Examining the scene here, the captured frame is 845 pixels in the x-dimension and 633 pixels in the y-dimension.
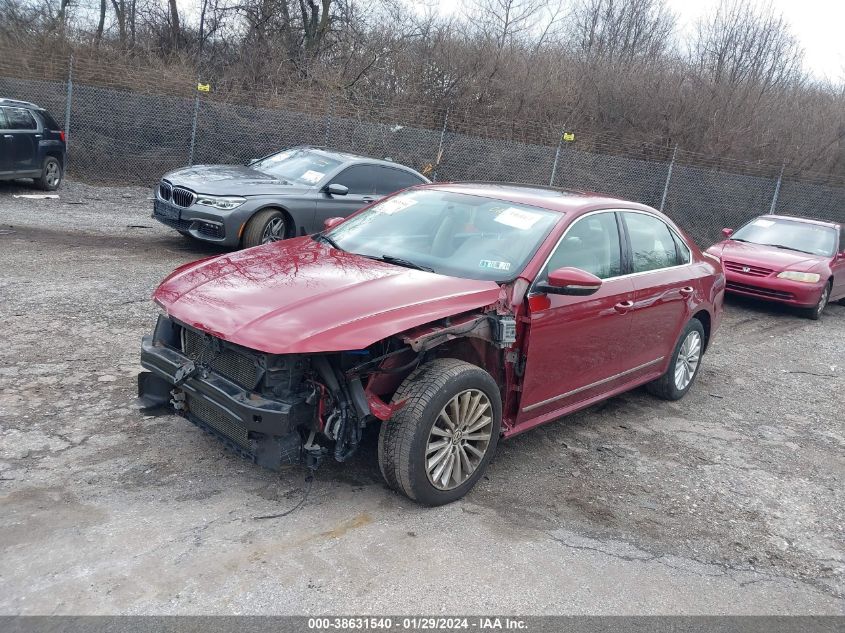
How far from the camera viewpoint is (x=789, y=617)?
→ 3.49 metres

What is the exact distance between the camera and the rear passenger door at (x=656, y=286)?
18.0ft

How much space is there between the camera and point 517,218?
503cm

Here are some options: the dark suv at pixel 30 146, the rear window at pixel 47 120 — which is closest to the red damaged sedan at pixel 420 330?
the dark suv at pixel 30 146

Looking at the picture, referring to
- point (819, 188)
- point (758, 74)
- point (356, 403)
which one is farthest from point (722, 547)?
point (758, 74)

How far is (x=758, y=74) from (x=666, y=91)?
5.80 meters

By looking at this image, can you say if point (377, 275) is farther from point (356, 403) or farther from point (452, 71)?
point (452, 71)

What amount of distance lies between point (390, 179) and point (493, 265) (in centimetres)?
651

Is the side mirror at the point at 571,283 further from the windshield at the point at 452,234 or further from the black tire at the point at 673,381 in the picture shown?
the black tire at the point at 673,381

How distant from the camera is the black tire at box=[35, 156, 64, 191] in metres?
13.9

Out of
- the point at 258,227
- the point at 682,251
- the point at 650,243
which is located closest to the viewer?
the point at 650,243

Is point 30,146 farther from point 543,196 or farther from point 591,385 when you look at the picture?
point 591,385

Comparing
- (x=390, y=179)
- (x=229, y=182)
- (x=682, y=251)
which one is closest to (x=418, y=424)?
(x=682, y=251)

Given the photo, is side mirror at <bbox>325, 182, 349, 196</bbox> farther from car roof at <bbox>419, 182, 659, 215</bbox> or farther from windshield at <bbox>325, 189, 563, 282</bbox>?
windshield at <bbox>325, 189, 563, 282</bbox>

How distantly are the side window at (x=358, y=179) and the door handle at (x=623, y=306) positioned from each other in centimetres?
597
